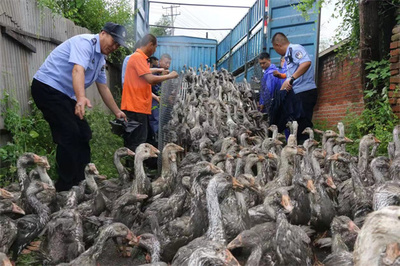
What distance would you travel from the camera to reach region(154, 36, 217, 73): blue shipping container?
14.7m

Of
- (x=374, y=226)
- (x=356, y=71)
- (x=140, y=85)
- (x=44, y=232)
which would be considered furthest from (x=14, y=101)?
(x=356, y=71)

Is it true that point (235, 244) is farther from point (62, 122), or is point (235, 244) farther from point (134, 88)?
point (134, 88)

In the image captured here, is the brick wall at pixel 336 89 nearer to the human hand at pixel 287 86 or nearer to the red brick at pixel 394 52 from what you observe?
the red brick at pixel 394 52

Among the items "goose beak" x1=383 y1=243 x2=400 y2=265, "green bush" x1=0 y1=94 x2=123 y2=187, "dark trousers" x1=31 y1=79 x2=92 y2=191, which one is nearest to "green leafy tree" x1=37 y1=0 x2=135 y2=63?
"green bush" x1=0 y1=94 x2=123 y2=187

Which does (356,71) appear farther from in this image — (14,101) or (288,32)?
(14,101)

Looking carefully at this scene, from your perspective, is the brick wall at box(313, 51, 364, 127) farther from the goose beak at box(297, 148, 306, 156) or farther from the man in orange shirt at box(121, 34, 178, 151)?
the man in orange shirt at box(121, 34, 178, 151)

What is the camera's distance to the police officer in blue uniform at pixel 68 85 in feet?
16.3

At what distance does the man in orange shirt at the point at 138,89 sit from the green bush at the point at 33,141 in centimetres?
98

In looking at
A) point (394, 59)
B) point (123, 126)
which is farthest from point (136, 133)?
point (394, 59)

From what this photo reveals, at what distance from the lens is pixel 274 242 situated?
3.57 m

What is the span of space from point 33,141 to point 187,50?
942 centimetres

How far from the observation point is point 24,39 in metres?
6.54

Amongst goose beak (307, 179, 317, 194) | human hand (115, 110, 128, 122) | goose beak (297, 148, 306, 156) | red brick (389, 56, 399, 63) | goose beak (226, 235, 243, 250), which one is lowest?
goose beak (226, 235, 243, 250)

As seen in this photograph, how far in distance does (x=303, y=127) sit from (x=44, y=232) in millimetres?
4955
